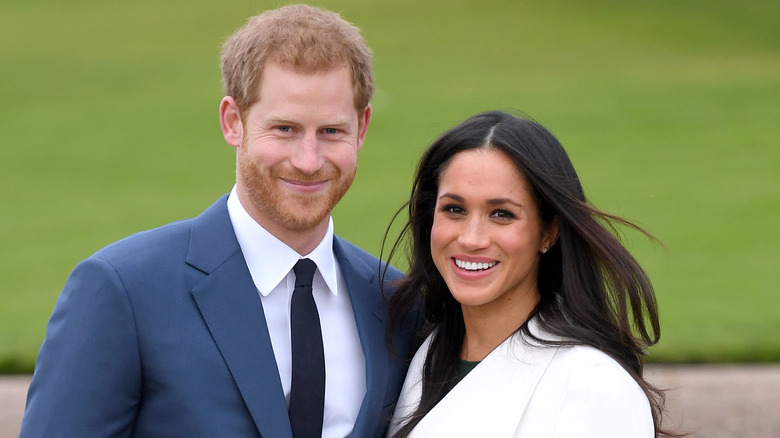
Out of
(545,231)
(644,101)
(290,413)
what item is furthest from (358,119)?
(644,101)

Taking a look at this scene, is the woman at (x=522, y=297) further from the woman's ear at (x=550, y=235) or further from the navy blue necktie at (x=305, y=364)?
the navy blue necktie at (x=305, y=364)

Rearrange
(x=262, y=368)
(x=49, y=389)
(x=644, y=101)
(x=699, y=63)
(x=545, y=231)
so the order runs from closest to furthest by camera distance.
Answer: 1. (x=49, y=389)
2. (x=262, y=368)
3. (x=545, y=231)
4. (x=644, y=101)
5. (x=699, y=63)

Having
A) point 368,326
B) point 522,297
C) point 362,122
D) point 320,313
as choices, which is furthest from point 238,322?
point 522,297

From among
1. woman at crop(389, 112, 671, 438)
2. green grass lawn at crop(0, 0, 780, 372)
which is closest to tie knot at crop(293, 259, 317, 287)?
woman at crop(389, 112, 671, 438)

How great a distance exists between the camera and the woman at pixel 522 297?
3.46m

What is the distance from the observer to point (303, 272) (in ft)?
11.5

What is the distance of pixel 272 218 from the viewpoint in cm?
351

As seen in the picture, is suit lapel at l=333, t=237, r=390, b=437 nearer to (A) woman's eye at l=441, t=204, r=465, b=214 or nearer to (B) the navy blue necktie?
(B) the navy blue necktie

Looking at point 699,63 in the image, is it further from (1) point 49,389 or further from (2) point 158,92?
(1) point 49,389

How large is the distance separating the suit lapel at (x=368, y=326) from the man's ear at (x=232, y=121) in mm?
541

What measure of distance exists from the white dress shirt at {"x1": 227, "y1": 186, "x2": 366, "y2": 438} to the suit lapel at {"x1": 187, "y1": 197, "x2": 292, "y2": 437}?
6 cm

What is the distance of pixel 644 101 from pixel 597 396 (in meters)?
21.6

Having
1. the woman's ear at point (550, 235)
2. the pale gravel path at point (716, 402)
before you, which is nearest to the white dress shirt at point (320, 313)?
the woman's ear at point (550, 235)

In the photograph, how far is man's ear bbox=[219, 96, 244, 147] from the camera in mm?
3557
